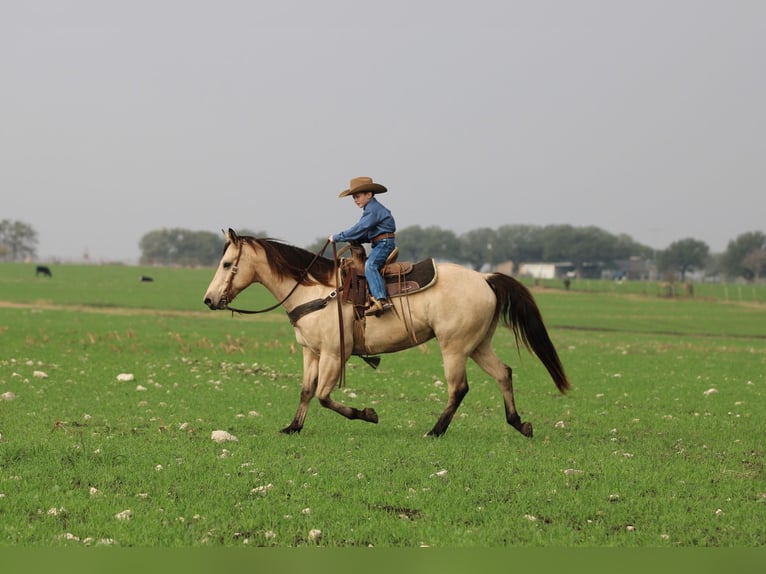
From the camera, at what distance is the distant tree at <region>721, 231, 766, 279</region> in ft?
569

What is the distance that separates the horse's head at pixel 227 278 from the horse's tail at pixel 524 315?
384 cm

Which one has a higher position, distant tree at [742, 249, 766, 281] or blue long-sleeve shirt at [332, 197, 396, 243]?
distant tree at [742, 249, 766, 281]

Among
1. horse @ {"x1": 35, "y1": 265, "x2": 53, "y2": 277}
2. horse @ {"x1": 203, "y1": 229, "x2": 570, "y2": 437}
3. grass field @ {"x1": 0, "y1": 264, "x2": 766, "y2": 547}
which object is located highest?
horse @ {"x1": 35, "y1": 265, "x2": 53, "y2": 277}

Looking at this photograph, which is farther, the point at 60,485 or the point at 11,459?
the point at 11,459

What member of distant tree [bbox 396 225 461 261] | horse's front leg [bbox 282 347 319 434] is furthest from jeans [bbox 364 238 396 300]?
distant tree [bbox 396 225 461 261]

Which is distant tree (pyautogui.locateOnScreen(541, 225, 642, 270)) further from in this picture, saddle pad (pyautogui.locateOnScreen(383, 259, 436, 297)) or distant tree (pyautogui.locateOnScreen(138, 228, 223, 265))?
saddle pad (pyautogui.locateOnScreen(383, 259, 436, 297))

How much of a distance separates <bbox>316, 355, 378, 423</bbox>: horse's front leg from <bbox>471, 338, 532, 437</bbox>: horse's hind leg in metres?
1.88

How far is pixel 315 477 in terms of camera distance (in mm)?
8500

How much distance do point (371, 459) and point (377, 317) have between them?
8.82ft

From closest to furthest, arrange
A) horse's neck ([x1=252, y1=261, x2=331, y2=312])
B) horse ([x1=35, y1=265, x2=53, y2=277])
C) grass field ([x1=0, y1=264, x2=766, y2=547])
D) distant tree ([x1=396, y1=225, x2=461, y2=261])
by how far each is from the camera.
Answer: grass field ([x1=0, y1=264, x2=766, y2=547])
horse's neck ([x1=252, y1=261, x2=331, y2=312])
horse ([x1=35, y1=265, x2=53, y2=277])
distant tree ([x1=396, y1=225, x2=461, y2=261])

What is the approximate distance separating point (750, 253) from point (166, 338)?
169 m

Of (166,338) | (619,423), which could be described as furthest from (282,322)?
(619,423)

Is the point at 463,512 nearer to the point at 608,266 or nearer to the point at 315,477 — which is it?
the point at 315,477

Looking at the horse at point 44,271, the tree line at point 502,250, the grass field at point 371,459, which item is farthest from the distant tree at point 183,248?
the grass field at point 371,459
